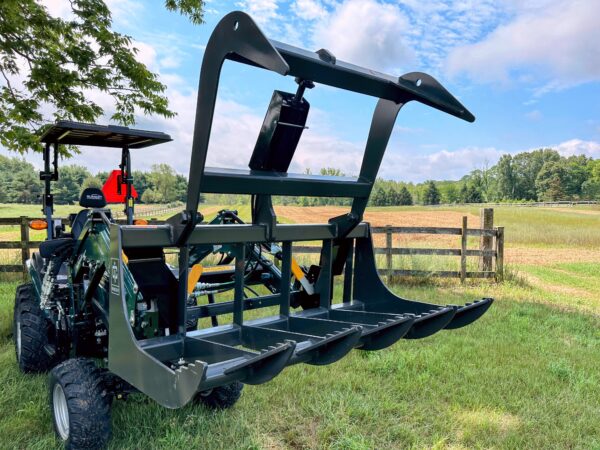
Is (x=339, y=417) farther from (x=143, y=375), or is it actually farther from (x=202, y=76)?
(x=202, y=76)

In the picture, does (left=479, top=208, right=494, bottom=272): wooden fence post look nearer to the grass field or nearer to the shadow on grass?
the grass field

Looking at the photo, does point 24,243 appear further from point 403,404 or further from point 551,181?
point 551,181

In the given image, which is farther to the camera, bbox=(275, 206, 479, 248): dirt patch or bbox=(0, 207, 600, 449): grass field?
bbox=(275, 206, 479, 248): dirt patch

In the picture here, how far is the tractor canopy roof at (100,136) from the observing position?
422 cm

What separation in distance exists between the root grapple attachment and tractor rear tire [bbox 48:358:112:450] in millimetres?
358

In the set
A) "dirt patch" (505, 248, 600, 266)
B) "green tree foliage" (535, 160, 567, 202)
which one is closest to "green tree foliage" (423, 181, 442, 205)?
"green tree foliage" (535, 160, 567, 202)

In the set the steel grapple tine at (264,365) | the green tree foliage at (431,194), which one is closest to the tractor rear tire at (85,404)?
the steel grapple tine at (264,365)

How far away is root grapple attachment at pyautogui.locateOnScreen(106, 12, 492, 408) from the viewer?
2.38 m

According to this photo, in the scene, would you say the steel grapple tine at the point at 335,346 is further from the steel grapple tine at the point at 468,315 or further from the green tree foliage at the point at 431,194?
the green tree foliage at the point at 431,194

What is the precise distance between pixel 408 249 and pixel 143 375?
783cm

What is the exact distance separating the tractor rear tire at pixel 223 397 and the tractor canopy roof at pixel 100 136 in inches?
96.5

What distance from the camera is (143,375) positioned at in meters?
2.39

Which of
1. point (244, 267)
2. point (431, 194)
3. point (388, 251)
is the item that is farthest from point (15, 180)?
point (431, 194)

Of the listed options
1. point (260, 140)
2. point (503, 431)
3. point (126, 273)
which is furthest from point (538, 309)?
point (126, 273)
